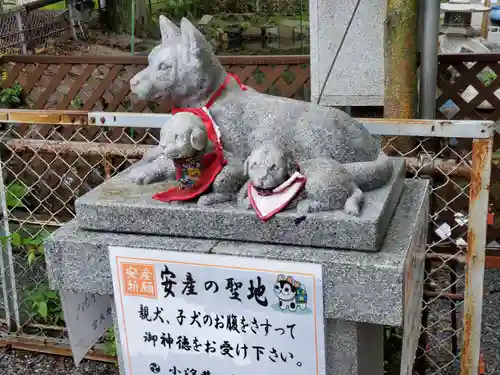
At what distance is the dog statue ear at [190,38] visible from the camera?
2.38 metres

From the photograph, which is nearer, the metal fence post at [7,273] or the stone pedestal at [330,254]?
the stone pedestal at [330,254]

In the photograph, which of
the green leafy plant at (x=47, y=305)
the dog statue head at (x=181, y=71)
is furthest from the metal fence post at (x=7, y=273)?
the dog statue head at (x=181, y=71)

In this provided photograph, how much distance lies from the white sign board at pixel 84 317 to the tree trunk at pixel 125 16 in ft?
17.1

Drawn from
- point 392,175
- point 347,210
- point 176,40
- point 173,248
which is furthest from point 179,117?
point 392,175

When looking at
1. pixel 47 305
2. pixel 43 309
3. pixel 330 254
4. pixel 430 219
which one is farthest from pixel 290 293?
pixel 47 305

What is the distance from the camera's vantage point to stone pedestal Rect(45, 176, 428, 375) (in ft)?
7.17

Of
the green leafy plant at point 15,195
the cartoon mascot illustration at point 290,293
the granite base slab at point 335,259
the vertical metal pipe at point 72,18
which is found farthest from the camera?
the vertical metal pipe at point 72,18

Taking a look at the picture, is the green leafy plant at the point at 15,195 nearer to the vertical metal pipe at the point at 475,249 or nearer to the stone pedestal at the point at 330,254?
the stone pedestal at the point at 330,254

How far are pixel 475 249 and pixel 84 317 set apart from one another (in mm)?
1699

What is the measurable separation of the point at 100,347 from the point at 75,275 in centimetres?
163

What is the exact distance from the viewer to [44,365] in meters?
4.05

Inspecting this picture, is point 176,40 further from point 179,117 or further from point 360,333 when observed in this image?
point 360,333

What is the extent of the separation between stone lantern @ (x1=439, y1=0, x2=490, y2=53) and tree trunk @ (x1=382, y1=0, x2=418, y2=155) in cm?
562

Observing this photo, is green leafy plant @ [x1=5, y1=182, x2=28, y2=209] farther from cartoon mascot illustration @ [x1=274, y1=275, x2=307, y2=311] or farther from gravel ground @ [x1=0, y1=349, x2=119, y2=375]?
cartoon mascot illustration @ [x1=274, y1=275, x2=307, y2=311]
